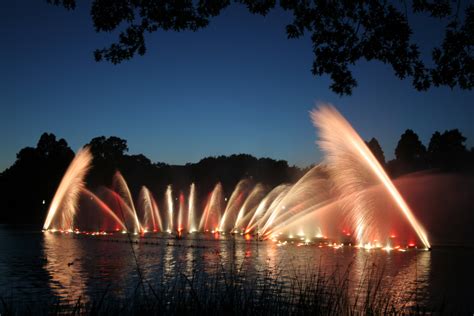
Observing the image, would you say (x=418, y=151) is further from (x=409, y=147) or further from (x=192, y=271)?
(x=192, y=271)

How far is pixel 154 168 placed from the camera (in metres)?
127

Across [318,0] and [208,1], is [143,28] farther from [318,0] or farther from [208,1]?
[318,0]

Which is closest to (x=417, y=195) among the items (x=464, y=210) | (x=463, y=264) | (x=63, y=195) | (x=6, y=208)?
(x=464, y=210)

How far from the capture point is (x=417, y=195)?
70.4m

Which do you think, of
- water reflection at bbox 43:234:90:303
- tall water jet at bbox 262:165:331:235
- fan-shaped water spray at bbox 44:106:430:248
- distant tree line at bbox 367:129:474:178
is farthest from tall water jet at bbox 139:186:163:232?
water reflection at bbox 43:234:90:303

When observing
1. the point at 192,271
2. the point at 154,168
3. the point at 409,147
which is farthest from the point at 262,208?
the point at 192,271

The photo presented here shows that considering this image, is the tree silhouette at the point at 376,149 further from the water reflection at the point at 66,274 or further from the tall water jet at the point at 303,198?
the water reflection at the point at 66,274

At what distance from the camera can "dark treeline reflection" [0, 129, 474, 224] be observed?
3329 inches

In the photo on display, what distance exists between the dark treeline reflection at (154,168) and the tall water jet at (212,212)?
11.5ft

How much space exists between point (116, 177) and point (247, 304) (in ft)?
342

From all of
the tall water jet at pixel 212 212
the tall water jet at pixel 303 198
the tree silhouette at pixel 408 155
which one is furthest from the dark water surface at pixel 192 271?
the tall water jet at pixel 212 212

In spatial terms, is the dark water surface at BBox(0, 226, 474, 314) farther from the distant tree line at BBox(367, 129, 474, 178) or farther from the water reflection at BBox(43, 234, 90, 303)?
the distant tree line at BBox(367, 129, 474, 178)

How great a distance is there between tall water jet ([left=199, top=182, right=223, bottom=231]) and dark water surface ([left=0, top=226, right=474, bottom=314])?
56462 mm

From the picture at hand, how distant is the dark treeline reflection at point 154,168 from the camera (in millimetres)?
84562
